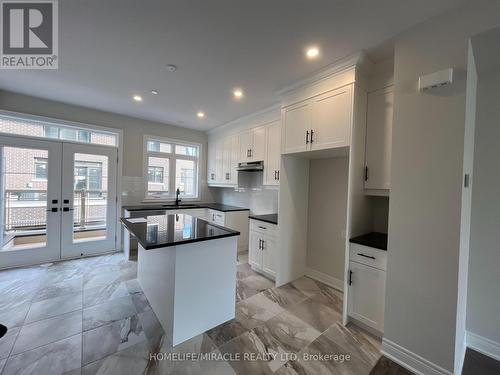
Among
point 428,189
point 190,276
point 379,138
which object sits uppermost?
point 379,138

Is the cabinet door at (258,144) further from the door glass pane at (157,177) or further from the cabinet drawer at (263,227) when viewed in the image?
the door glass pane at (157,177)

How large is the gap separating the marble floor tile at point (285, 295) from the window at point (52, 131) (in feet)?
13.0

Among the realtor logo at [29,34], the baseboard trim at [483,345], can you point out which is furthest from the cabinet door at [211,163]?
the baseboard trim at [483,345]

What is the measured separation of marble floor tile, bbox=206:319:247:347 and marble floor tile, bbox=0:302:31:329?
1879mm

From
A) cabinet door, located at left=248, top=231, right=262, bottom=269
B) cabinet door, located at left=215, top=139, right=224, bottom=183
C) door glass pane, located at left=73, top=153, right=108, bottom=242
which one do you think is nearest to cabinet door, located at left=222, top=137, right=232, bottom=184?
cabinet door, located at left=215, top=139, right=224, bottom=183

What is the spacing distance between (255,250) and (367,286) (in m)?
1.74

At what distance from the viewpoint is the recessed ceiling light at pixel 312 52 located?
2.01 meters

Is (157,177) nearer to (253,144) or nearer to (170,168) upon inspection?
(170,168)

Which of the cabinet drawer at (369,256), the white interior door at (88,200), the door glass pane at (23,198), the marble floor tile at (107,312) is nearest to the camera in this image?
the cabinet drawer at (369,256)

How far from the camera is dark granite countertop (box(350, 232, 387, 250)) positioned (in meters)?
1.98

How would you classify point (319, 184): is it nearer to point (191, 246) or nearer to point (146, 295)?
point (191, 246)

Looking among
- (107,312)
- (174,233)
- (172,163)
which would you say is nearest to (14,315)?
(107,312)

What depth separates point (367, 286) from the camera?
2.05 metres

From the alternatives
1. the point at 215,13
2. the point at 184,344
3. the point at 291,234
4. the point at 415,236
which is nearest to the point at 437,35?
the point at 415,236
